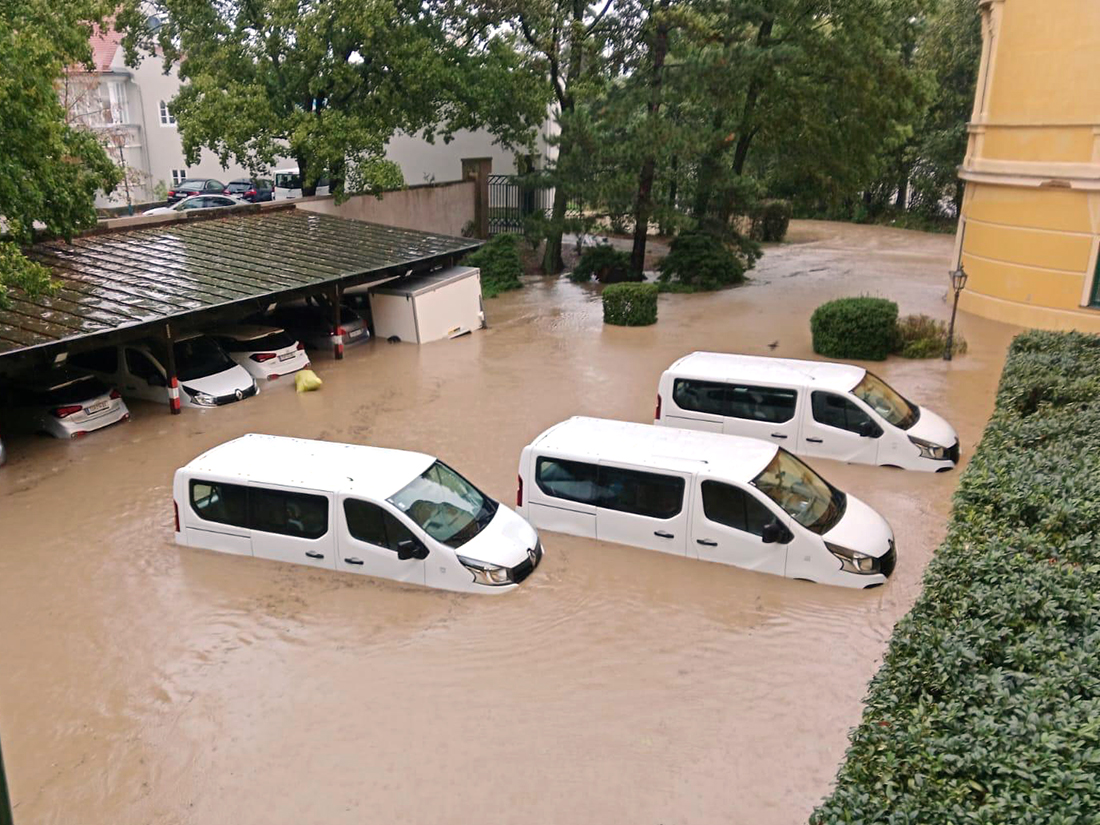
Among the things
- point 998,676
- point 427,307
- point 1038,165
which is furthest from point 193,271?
point 1038,165

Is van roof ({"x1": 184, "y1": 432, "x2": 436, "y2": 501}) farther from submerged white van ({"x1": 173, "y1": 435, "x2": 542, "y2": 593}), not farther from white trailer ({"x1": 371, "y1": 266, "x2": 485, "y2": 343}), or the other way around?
white trailer ({"x1": 371, "y1": 266, "x2": 485, "y2": 343})

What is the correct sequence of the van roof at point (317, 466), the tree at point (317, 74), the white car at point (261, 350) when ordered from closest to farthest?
the van roof at point (317, 466)
the white car at point (261, 350)
the tree at point (317, 74)

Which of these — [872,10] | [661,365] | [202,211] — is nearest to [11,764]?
[661,365]

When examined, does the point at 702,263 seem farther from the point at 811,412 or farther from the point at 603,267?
the point at 811,412

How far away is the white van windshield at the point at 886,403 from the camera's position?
48.8ft

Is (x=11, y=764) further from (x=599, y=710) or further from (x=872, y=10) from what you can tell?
(x=872, y=10)

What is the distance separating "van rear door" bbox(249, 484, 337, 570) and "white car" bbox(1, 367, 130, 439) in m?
6.65

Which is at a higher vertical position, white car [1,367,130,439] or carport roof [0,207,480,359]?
carport roof [0,207,480,359]

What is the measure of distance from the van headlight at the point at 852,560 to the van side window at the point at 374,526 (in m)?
4.80

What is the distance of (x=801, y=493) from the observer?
11.6 m

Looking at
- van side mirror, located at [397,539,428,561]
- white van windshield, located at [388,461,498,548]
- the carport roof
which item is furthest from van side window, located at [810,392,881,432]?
the carport roof

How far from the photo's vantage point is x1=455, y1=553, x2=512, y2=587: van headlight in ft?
35.8

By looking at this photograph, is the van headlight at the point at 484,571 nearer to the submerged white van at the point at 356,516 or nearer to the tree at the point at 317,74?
the submerged white van at the point at 356,516

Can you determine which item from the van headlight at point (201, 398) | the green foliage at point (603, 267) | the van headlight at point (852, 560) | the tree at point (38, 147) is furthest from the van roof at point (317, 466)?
the green foliage at point (603, 267)
